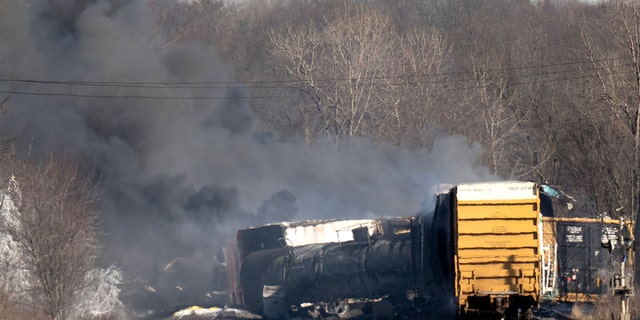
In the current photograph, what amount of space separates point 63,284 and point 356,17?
121ft

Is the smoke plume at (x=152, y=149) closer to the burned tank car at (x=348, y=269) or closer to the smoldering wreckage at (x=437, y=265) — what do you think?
the smoldering wreckage at (x=437, y=265)

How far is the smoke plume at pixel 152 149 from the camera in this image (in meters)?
45.4

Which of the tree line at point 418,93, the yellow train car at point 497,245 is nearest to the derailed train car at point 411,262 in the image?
the yellow train car at point 497,245

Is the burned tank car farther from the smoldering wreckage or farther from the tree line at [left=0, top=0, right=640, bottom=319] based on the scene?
the tree line at [left=0, top=0, right=640, bottom=319]

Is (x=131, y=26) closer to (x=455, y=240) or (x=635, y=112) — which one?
(x=635, y=112)

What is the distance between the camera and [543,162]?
1761 inches

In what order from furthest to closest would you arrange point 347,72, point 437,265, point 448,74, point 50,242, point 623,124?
point 347,72 < point 448,74 < point 623,124 < point 50,242 < point 437,265

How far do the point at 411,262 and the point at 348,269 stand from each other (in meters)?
3.02

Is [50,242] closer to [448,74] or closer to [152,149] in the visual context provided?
[152,149]

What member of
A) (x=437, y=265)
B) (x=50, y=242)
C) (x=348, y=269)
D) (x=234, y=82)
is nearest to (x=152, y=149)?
(x=234, y=82)

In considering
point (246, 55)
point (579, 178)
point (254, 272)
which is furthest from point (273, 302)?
point (246, 55)

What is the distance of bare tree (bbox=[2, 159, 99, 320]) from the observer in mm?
27797

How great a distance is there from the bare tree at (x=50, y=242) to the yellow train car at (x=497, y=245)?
12.1 metres

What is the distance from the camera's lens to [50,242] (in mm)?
27922
